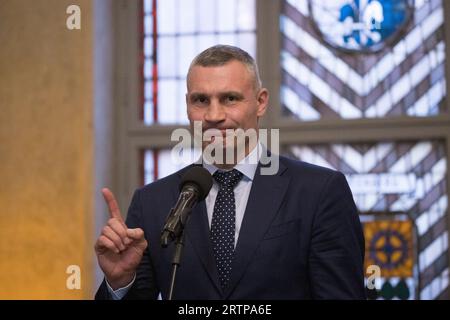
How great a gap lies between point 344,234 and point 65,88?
96.4 inches

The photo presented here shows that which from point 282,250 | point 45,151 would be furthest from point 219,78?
point 45,151

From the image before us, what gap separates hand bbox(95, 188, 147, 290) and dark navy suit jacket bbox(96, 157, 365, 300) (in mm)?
77

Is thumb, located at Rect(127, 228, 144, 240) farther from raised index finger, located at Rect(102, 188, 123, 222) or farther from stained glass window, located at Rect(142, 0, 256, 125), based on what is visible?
stained glass window, located at Rect(142, 0, 256, 125)

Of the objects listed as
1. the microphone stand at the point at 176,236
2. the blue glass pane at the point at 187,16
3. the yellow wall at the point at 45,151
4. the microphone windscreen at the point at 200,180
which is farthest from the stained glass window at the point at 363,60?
the microphone stand at the point at 176,236

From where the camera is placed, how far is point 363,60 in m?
4.42

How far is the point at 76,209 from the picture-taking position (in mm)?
4105

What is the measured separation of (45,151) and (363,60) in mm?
1809

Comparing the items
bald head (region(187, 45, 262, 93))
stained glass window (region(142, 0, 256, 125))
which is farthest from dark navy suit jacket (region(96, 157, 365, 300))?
stained glass window (region(142, 0, 256, 125))

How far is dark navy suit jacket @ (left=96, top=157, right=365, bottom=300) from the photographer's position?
2.04 meters

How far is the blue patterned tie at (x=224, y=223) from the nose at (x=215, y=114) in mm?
181

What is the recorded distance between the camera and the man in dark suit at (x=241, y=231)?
2.04 metres

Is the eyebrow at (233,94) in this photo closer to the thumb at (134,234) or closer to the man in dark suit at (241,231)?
the man in dark suit at (241,231)
